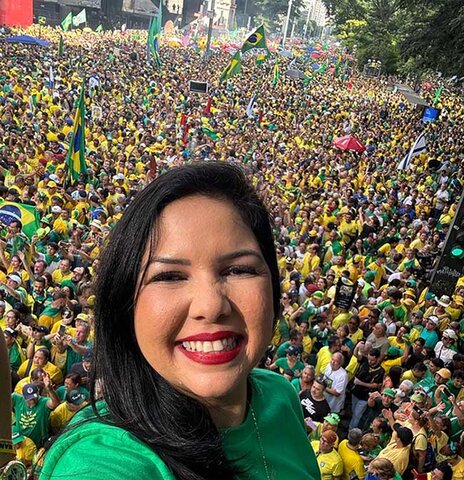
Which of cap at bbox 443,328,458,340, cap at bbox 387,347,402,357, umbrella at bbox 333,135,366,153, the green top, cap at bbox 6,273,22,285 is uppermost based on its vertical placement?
the green top

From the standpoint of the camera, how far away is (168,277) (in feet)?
3.44

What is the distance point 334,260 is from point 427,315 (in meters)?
1.75

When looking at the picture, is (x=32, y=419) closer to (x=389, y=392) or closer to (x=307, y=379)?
(x=307, y=379)

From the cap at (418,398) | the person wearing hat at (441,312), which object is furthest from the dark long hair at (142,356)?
the person wearing hat at (441,312)

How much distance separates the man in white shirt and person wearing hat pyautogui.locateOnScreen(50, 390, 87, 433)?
2.34 meters

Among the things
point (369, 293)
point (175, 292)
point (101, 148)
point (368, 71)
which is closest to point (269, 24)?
point (368, 71)

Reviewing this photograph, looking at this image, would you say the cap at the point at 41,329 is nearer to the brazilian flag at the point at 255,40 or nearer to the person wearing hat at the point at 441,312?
the person wearing hat at the point at 441,312

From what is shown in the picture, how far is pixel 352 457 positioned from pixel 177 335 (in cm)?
383

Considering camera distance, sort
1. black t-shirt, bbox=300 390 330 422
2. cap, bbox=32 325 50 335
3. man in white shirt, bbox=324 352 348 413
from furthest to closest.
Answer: man in white shirt, bbox=324 352 348 413, cap, bbox=32 325 50 335, black t-shirt, bbox=300 390 330 422

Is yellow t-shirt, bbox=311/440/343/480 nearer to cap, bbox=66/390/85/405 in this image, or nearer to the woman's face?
cap, bbox=66/390/85/405

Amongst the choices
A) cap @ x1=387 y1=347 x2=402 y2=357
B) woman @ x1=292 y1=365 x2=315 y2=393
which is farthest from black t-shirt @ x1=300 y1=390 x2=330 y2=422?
cap @ x1=387 y1=347 x2=402 y2=357

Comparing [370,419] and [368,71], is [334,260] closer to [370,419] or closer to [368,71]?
[370,419]

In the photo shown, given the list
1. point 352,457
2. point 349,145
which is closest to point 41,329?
point 352,457

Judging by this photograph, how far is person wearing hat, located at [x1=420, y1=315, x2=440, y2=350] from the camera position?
21.8 ft
